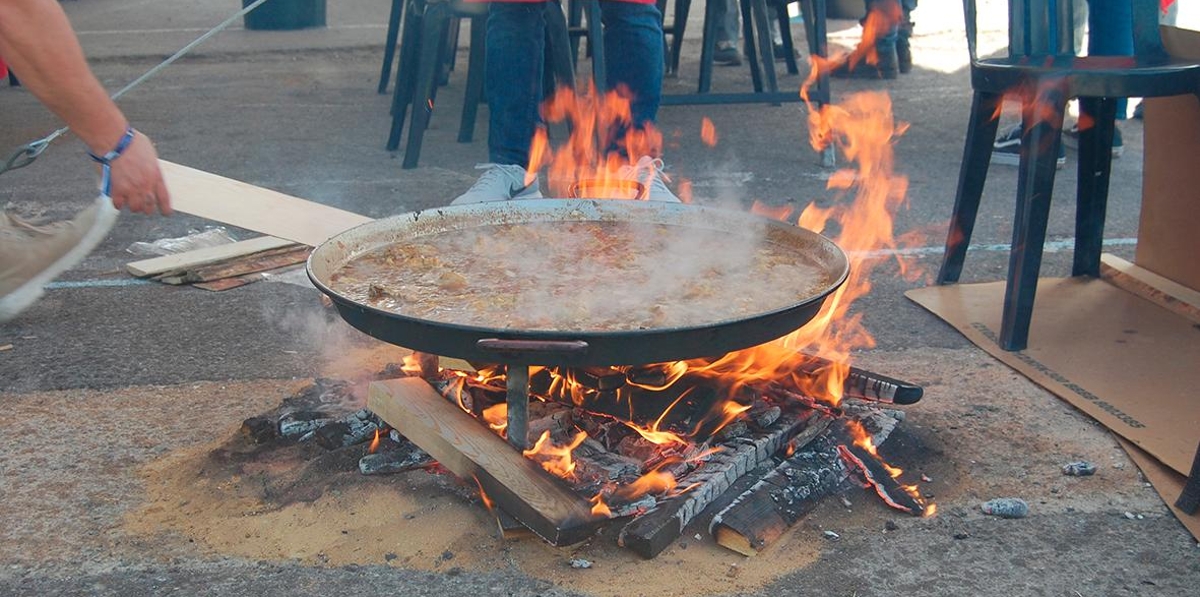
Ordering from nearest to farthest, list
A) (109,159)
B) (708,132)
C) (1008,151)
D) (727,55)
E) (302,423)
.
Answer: (109,159)
(302,423)
(1008,151)
(708,132)
(727,55)

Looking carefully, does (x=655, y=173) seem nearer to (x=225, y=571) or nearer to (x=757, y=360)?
(x=757, y=360)

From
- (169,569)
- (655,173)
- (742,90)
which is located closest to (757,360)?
(655,173)

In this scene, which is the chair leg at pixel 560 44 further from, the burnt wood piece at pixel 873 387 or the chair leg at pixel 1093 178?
the burnt wood piece at pixel 873 387

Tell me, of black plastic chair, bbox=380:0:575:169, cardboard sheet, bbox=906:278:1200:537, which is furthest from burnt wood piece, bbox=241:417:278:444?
black plastic chair, bbox=380:0:575:169

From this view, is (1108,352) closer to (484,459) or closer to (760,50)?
(484,459)

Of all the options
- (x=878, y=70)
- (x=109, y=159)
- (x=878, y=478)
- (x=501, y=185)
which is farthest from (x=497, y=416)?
(x=878, y=70)

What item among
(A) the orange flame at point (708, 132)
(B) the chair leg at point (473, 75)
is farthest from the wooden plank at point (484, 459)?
(A) the orange flame at point (708, 132)

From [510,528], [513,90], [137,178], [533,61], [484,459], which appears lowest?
[510,528]

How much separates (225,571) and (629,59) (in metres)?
2.37

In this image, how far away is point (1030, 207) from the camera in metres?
3.11

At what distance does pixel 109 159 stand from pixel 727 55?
265 inches

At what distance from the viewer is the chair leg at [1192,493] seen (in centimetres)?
231

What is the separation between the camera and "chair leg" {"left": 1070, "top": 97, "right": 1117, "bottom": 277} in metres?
3.53

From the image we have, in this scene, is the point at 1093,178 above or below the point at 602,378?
above
